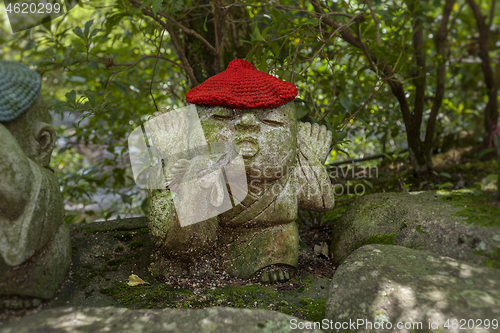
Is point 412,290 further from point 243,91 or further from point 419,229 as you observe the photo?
point 243,91

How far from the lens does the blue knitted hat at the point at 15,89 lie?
1648 mm

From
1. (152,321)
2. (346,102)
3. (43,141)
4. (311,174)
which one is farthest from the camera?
(346,102)

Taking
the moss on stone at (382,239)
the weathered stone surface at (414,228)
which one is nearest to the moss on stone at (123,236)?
the weathered stone surface at (414,228)

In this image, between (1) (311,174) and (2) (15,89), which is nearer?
(2) (15,89)

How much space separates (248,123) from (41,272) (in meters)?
1.19

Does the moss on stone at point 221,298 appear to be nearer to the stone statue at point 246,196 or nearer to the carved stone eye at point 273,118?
the stone statue at point 246,196

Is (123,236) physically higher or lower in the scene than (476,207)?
lower

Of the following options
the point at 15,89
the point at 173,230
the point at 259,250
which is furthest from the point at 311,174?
the point at 15,89

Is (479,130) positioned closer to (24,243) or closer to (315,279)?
(315,279)

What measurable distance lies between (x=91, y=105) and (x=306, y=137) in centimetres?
132

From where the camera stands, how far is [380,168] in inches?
169

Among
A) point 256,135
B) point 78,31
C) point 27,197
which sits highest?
point 78,31

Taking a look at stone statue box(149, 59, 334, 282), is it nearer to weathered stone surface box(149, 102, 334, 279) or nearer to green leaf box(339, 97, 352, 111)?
weathered stone surface box(149, 102, 334, 279)

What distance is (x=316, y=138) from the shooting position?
93.0 inches
